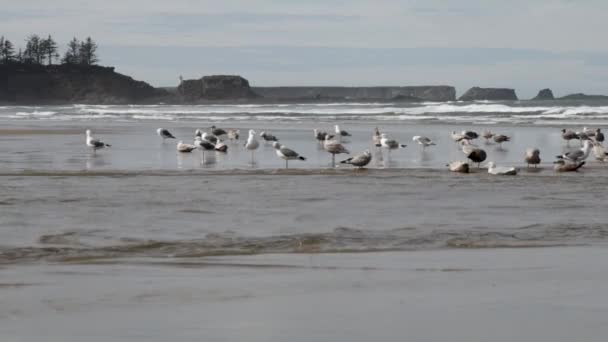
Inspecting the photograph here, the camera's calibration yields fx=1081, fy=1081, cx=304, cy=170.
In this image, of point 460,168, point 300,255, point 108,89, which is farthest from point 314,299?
point 108,89

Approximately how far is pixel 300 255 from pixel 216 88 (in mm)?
129443

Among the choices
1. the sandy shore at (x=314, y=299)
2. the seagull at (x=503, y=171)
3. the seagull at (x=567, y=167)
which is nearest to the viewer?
the sandy shore at (x=314, y=299)

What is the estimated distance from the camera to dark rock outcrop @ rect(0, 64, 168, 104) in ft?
411

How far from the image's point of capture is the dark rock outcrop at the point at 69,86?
411 ft

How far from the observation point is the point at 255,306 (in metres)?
6.24

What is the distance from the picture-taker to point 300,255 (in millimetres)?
8383

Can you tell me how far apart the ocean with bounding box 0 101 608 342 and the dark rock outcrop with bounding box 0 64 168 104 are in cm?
10973

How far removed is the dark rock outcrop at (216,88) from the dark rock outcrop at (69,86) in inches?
135

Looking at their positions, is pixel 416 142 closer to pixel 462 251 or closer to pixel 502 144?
pixel 502 144

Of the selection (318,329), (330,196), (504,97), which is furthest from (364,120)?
(504,97)

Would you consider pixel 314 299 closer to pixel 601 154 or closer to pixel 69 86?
pixel 601 154

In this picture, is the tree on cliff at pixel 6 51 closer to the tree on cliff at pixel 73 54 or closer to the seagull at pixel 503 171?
the tree on cliff at pixel 73 54

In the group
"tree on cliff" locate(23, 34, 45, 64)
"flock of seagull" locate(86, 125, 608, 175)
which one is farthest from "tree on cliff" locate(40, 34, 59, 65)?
"flock of seagull" locate(86, 125, 608, 175)

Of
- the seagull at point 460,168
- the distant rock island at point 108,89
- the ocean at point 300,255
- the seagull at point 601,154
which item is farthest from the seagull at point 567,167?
the distant rock island at point 108,89
